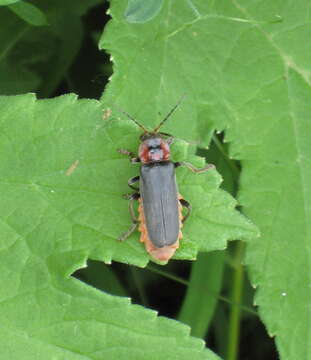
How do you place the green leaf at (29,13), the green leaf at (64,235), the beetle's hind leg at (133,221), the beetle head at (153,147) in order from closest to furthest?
1. the green leaf at (64,235)
2. the beetle's hind leg at (133,221)
3. the beetle head at (153,147)
4. the green leaf at (29,13)

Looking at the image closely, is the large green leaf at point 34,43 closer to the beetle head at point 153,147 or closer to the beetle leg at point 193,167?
the beetle head at point 153,147

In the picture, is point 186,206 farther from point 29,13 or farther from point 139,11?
point 29,13

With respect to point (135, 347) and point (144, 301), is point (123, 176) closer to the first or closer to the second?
point (135, 347)

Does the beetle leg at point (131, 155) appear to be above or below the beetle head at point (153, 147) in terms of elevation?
above

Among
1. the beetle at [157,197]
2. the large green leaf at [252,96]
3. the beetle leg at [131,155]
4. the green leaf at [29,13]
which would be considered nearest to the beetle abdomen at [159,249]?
the beetle at [157,197]

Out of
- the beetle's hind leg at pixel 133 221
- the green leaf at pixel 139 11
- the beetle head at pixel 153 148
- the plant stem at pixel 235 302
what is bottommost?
the plant stem at pixel 235 302

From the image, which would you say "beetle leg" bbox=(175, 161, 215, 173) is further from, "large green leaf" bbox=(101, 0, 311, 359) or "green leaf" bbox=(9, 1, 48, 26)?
"green leaf" bbox=(9, 1, 48, 26)

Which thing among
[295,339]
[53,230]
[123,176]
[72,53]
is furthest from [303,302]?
[72,53]

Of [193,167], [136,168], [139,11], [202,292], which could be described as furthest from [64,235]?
[202,292]
